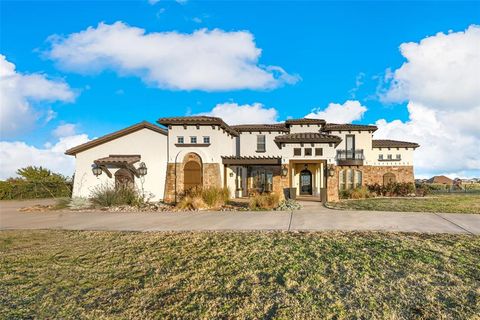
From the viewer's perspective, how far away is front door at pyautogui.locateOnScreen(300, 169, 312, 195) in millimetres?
28625

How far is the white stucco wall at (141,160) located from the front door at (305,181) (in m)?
13.3

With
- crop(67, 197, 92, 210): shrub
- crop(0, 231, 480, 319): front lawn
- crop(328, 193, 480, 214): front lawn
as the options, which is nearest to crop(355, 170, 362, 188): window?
crop(328, 193, 480, 214): front lawn

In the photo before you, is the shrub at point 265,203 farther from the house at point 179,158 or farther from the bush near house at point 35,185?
the bush near house at point 35,185

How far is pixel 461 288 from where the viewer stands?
499 cm

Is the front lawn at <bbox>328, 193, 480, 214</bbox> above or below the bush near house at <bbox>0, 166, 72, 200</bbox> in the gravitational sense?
below

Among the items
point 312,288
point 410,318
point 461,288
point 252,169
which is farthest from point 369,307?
point 252,169

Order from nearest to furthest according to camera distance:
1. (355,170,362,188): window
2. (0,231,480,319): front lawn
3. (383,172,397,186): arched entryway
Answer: (0,231,480,319): front lawn
(355,170,362,188): window
(383,172,397,186): arched entryway

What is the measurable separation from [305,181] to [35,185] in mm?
23627

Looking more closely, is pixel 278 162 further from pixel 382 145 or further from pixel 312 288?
pixel 312 288

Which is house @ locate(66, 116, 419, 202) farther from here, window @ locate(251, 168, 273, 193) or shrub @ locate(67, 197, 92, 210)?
window @ locate(251, 168, 273, 193)

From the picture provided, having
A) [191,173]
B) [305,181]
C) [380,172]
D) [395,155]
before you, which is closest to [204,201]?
[191,173]

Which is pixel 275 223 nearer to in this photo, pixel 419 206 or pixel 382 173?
pixel 419 206

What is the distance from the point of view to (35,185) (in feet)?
87.3

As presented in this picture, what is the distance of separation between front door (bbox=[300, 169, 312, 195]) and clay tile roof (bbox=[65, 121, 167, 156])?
13733 millimetres
